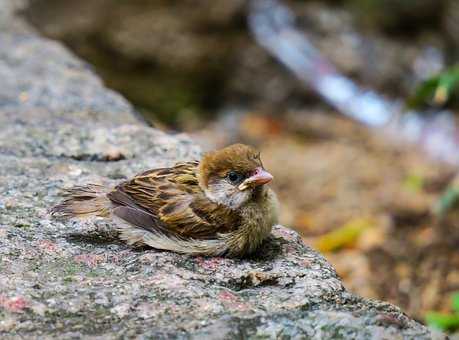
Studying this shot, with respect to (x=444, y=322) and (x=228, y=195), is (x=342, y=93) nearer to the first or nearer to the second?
(x=444, y=322)

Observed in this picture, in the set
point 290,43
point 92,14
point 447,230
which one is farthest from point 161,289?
point 290,43

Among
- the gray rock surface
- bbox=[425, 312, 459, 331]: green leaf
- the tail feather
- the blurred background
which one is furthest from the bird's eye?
the blurred background

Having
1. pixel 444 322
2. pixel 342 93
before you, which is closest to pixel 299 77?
pixel 342 93

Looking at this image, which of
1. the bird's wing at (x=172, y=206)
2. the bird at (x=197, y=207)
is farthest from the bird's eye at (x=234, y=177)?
the bird's wing at (x=172, y=206)

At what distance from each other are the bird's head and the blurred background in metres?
3.82

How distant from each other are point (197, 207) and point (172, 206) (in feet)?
0.34

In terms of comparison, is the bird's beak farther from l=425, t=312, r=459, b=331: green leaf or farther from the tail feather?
l=425, t=312, r=459, b=331: green leaf

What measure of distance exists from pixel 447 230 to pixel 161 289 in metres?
4.04

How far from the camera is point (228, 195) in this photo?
3.59m

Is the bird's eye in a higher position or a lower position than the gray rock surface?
higher

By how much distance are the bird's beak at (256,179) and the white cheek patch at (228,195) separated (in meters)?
0.03

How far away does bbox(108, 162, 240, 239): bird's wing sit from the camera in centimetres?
352

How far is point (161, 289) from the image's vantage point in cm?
305

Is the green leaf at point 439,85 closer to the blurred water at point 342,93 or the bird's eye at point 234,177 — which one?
the blurred water at point 342,93
